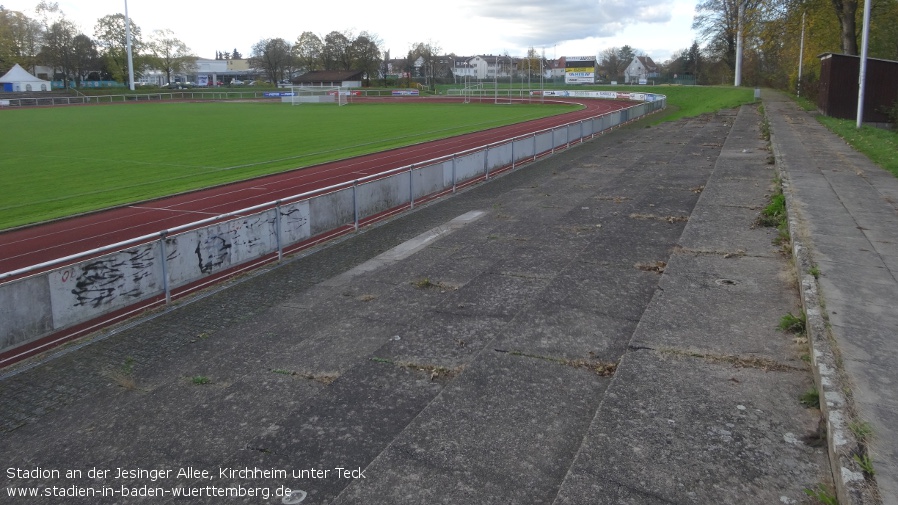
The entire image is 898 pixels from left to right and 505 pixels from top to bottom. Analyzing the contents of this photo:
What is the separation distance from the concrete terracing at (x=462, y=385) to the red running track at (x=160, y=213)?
235 inches

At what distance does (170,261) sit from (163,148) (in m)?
Result: 24.2

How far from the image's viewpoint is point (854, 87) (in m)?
34.1

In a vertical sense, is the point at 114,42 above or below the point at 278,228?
above

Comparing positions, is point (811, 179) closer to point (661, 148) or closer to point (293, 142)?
point (661, 148)

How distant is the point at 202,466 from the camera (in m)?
5.49

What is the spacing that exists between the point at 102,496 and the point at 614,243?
364 inches

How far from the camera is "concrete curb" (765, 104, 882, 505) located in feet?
13.9

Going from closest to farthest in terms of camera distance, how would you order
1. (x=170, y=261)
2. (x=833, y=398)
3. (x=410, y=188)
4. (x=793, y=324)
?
(x=833, y=398) < (x=793, y=324) < (x=170, y=261) < (x=410, y=188)

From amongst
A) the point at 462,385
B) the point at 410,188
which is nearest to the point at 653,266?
the point at 462,385

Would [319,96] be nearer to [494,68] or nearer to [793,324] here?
[793,324]

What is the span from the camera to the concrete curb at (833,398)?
4.25 m

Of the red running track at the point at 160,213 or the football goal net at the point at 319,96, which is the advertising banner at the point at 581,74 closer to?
the football goal net at the point at 319,96

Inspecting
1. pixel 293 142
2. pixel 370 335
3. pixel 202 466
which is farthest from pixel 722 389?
pixel 293 142

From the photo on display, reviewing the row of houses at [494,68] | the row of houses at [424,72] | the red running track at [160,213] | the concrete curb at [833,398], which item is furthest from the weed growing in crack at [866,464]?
the row of houses at [494,68]
